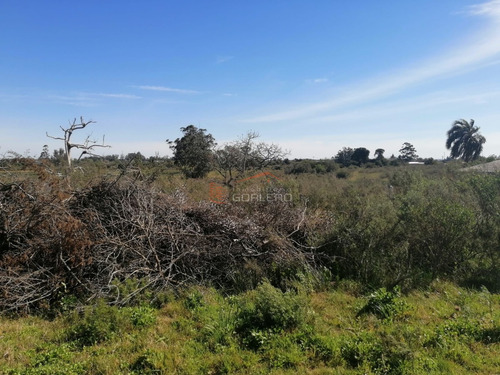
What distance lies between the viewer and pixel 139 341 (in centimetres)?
356

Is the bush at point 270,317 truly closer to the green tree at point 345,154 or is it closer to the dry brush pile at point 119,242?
the dry brush pile at point 119,242

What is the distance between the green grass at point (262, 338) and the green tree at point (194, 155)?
10.9 m

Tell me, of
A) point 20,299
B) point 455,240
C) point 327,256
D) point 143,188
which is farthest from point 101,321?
point 455,240

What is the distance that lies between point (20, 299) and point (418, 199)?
7.36 m

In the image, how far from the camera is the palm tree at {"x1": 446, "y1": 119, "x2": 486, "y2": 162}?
35.2m

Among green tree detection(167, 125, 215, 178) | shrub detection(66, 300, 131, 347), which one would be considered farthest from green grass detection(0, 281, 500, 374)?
green tree detection(167, 125, 215, 178)

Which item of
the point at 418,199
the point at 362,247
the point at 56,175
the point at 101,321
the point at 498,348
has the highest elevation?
the point at 56,175

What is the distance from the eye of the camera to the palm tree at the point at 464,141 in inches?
1385

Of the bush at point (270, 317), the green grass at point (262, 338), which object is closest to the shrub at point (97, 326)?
the green grass at point (262, 338)

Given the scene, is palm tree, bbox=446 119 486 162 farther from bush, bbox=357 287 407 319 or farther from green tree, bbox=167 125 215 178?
bush, bbox=357 287 407 319

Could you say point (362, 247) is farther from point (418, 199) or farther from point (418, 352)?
point (418, 352)

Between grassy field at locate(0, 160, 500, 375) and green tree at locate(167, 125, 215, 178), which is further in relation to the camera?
green tree at locate(167, 125, 215, 178)

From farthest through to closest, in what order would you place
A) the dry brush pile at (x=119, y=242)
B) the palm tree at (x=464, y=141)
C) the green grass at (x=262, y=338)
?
the palm tree at (x=464, y=141) → the dry brush pile at (x=119, y=242) → the green grass at (x=262, y=338)

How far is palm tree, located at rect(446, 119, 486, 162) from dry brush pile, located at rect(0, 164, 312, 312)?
124 feet
